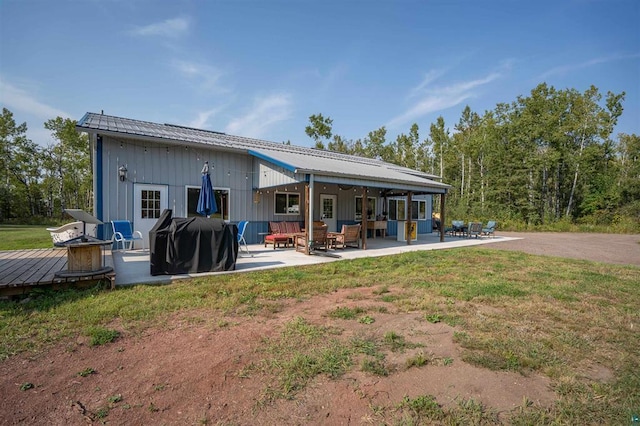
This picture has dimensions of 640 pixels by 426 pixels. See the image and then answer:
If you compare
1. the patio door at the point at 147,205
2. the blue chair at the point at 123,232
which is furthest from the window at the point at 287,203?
the blue chair at the point at 123,232

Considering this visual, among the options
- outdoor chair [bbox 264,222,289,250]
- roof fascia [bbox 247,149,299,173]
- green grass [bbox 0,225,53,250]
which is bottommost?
green grass [bbox 0,225,53,250]

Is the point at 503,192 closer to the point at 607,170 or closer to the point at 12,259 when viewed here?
the point at 607,170

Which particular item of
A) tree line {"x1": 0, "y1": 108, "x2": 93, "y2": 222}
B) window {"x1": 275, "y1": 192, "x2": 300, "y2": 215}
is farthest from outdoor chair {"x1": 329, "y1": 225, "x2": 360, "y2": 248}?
tree line {"x1": 0, "y1": 108, "x2": 93, "y2": 222}

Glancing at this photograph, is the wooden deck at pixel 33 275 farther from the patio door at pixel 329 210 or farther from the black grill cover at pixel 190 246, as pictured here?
the patio door at pixel 329 210

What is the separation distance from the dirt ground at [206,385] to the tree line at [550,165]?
89.2 feet

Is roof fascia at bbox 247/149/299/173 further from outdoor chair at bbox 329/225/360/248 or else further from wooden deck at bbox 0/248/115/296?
wooden deck at bbox 0/248/115/296

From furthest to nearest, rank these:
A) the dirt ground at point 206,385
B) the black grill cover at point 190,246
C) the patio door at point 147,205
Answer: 1. the patio door at point 147,205
2. the black grill cover at point 190,246
3. the dirt ground at point 206,385

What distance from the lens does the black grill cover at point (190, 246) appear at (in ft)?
20.3

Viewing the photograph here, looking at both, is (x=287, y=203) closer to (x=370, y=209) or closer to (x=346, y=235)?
(x=346, y=235)

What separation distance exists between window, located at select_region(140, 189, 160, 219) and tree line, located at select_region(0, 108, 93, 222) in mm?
27190

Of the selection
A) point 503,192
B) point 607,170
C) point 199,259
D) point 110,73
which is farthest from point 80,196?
point 607,170

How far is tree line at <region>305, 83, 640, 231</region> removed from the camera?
25.2 meters

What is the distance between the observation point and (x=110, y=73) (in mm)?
9578

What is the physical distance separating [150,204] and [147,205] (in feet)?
0.32
